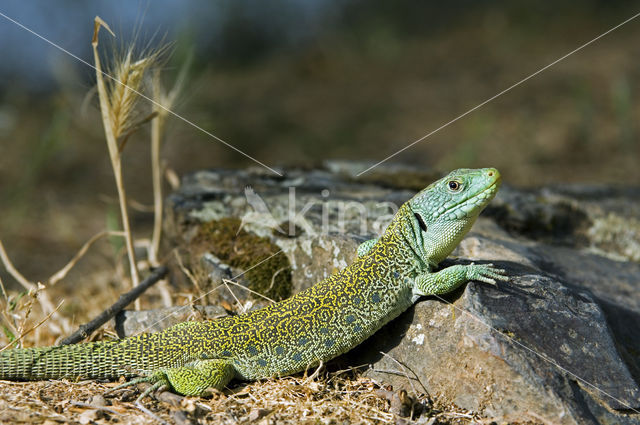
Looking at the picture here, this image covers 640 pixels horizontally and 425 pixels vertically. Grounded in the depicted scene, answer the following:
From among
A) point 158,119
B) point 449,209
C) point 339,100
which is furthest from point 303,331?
point 339,100

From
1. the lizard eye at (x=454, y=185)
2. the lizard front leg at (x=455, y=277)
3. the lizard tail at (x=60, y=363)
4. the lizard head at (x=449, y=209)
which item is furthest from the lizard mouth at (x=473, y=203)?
the lizard tail at (x=60, y=363)

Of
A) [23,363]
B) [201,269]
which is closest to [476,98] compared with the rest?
[201,269]

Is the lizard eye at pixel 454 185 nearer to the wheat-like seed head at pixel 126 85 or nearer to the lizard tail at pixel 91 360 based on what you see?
the lizard tail at pixel 91 360

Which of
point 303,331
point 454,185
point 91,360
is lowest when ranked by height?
point 91,360

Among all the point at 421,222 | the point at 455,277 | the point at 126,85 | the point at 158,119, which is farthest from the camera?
the point at 158,119

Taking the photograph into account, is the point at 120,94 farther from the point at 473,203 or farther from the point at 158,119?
the point at 473,203

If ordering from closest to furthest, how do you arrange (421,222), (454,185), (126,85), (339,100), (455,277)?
(455,277), (454,185), (421,222), (126,85), (339,100)
